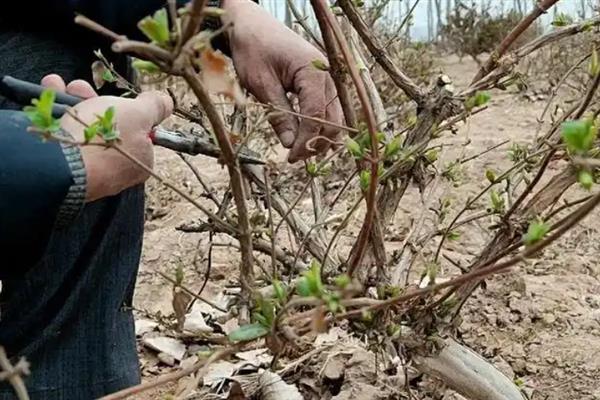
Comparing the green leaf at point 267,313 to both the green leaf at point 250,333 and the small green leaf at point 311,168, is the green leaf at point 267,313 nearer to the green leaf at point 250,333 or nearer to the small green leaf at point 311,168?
the green leaf at point 250,333

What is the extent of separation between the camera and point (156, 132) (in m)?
1.23

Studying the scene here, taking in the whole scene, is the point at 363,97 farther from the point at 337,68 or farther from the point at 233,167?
the point at 337,68

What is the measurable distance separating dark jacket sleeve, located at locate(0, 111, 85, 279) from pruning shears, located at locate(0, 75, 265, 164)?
0.04 m

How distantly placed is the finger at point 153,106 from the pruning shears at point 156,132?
31mm

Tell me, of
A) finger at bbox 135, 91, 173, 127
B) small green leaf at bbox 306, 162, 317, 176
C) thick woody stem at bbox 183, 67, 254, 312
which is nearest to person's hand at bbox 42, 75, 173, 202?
finger at bbox 135, 91, 173, 127

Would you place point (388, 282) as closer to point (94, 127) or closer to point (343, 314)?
point (343, 314)

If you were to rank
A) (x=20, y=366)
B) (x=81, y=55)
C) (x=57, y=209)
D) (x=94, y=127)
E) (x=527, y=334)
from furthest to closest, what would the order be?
(x=527, y=334), (x=81, y=55), (x=57, y=209), (x=94, y=127), (x=20, y=366)

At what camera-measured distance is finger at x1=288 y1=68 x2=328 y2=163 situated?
1.33 metres

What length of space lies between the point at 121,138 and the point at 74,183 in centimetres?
8

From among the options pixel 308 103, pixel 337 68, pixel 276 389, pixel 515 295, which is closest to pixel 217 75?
pixel 337 68

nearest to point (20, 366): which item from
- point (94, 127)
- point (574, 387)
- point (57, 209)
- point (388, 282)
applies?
point (94, 127)

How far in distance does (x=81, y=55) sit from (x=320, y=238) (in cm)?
54

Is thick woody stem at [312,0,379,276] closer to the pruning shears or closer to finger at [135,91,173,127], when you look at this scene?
the pruning shears

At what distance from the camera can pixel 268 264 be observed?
2441 millimetres
